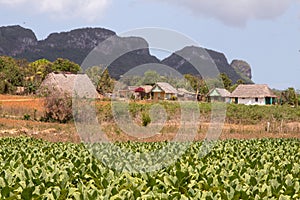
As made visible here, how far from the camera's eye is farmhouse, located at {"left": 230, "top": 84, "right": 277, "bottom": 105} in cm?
6556

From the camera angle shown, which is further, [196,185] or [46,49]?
[46,49]

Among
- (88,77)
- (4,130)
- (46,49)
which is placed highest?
(46,49)

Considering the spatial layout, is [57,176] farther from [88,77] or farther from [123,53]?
[88,77]

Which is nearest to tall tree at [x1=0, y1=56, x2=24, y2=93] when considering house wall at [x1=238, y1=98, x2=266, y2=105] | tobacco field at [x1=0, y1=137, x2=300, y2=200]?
house wall at [x1=238, y1=98, x2=266, y2=105]

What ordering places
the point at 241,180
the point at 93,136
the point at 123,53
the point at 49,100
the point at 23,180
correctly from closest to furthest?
the point at 23,180 → the point at 241,180 → the point at 123,53 → the point at 93,136 → the point at 49,100

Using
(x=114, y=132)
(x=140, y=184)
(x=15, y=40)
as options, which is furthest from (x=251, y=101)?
(x=15, y=40)

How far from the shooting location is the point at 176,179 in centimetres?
742

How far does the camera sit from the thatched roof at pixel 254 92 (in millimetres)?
65438

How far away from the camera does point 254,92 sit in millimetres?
66125

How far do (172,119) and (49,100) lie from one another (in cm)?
898

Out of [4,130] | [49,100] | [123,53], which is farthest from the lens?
[49,100]

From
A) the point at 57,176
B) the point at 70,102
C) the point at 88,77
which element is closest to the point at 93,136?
the point at 88,77

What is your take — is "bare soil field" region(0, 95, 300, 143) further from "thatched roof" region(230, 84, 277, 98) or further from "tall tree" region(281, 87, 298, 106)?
"tall tree" region(281, 87, 298, 106)

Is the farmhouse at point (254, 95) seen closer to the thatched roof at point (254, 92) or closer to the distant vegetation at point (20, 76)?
the thatched roof at point (254, 92)
